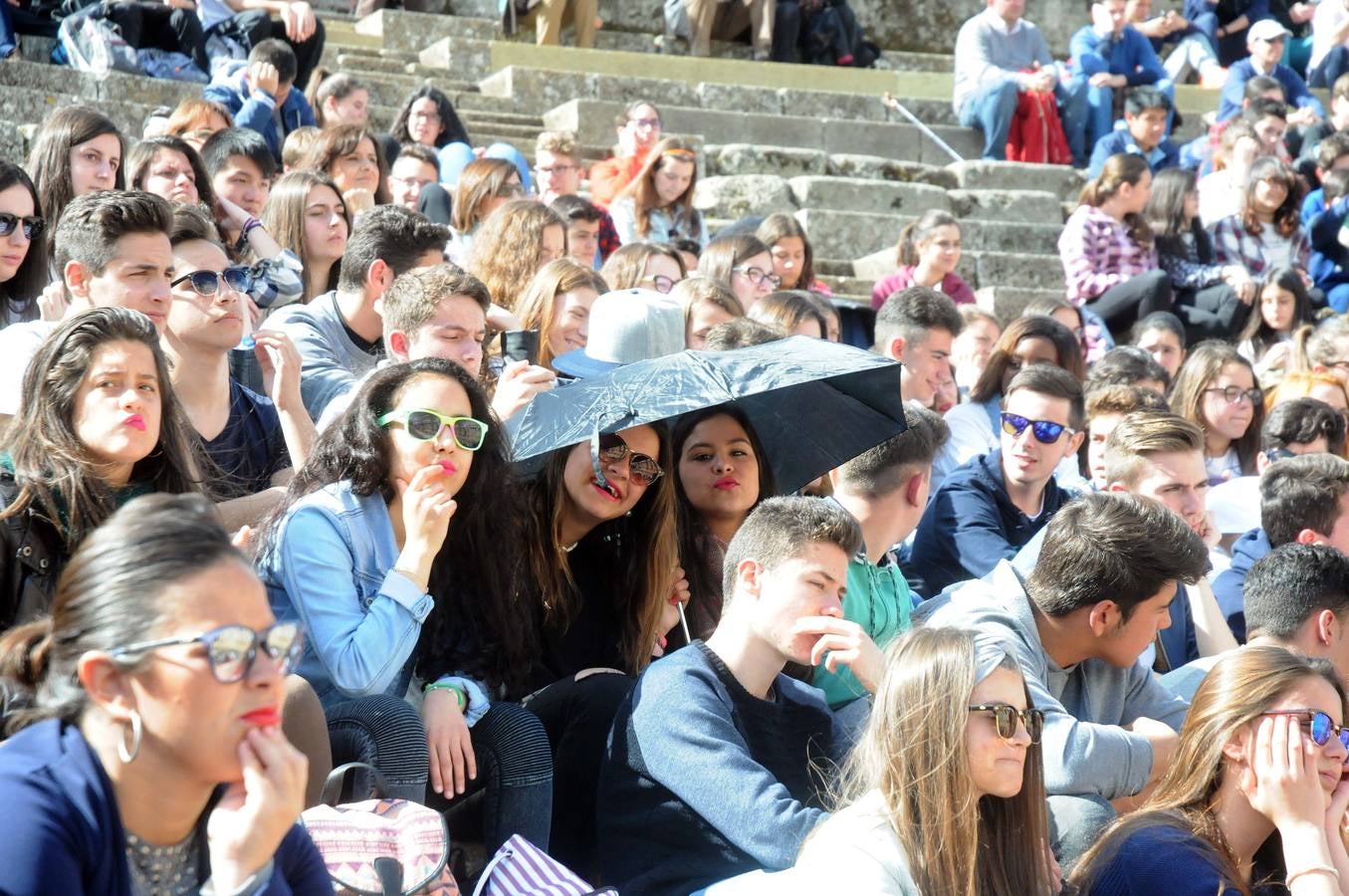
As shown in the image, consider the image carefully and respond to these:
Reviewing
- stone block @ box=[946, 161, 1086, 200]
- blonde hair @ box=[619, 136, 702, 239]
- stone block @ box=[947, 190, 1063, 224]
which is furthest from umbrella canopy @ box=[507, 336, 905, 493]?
stone block @ box=[946, 161, 1086, 200]

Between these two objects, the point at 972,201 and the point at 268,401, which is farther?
the point at 972,201

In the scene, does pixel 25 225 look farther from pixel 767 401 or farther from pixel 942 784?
pixel 942 784

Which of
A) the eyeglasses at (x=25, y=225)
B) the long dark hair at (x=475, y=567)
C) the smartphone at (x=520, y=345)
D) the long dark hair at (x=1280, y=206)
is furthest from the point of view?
the long dark hair at (x=1280, y=206)

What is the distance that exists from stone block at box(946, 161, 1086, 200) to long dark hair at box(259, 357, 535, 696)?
28.1 feet

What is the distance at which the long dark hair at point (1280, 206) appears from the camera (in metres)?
10.4

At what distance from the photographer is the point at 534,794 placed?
381cm

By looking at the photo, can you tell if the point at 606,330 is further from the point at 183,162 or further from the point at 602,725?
the point at 183,162

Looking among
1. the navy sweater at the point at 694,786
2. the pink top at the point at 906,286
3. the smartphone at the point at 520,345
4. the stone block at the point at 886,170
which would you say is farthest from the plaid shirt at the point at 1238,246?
the navy sweater at the point at 694,786

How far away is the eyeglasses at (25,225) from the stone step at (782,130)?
20.6 ft

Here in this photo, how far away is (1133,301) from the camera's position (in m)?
9.51

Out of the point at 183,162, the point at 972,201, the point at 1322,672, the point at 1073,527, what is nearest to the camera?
the point at 1322,672

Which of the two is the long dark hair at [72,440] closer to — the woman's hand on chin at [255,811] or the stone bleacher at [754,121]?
the woman's hand on chin at [255,811]

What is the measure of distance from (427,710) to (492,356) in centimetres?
178

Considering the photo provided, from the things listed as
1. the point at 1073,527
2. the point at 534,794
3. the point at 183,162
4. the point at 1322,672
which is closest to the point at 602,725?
the point at 534,794
